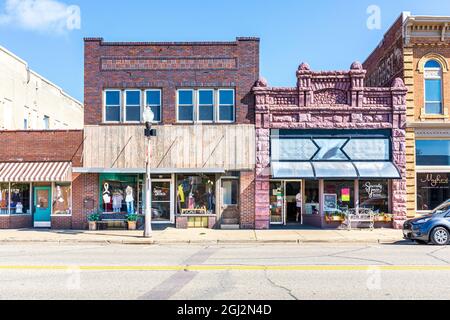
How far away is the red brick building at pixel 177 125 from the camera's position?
20719 mm

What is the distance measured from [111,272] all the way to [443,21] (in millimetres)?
17619

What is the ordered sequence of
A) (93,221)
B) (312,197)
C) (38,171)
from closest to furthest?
(93,221) → (38,171) → (312,197)

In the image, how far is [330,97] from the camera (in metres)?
20.9

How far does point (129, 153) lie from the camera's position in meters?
20.8

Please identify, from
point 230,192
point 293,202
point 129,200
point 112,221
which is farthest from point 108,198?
point 293,202

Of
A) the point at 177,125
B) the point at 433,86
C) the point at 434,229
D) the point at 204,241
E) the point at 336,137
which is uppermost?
the point at 433,86

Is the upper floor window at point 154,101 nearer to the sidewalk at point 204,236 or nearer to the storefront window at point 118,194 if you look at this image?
the storefront window at point 118,194

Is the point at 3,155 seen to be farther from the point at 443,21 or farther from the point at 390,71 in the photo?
the point at 443,21

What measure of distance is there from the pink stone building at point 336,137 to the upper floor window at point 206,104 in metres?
1.30

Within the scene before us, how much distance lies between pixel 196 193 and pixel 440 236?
400 inches

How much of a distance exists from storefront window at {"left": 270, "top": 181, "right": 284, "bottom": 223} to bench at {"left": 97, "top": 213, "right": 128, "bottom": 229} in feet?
21.5

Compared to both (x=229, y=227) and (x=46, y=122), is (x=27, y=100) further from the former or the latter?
(x=229, y=227)
